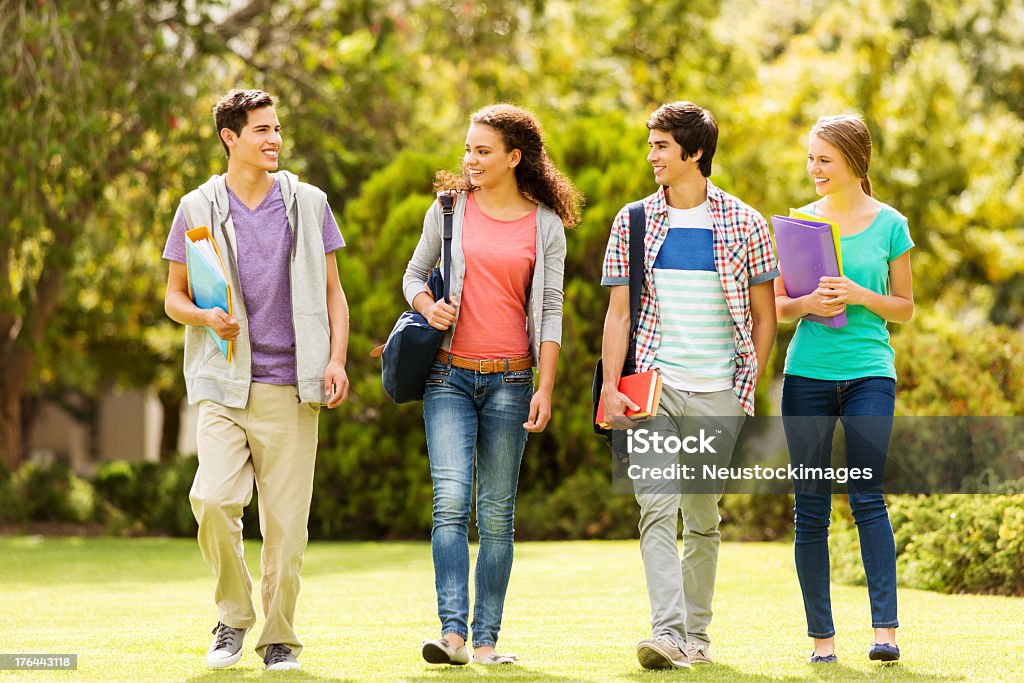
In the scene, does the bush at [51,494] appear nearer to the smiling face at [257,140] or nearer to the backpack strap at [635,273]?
the smiling face at [257,140]

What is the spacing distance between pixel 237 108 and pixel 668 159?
5.70 feet

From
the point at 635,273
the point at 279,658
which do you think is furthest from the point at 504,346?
the point at 279,658

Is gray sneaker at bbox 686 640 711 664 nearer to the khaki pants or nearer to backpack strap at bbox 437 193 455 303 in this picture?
the khaki pants

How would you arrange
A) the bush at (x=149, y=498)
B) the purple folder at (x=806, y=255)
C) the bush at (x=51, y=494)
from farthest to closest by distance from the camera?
the bush at (x=51, y=494) → the bush at (x=149, y=498) → the purple folder at (x=806, y=255)

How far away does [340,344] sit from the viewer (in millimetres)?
5629

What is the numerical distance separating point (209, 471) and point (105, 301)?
15.9 m

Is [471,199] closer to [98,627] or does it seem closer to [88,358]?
[98,627]

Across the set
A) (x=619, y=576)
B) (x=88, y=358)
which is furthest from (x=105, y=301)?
(x=619, y=576)

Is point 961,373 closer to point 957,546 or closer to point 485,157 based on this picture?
point 957,546

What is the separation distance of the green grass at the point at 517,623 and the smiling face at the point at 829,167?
192 cm

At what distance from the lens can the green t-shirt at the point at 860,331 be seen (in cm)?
551

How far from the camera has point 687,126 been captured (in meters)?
5.49

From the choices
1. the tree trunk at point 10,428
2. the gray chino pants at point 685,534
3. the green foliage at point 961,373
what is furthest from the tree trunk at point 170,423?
the gray chino pants at point 685,534

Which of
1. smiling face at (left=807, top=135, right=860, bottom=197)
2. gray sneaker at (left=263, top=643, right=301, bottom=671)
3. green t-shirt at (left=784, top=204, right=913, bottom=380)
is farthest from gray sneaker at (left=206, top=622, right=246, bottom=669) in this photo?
smiling face at (left=807, top=135, right=860, bottom=197)
